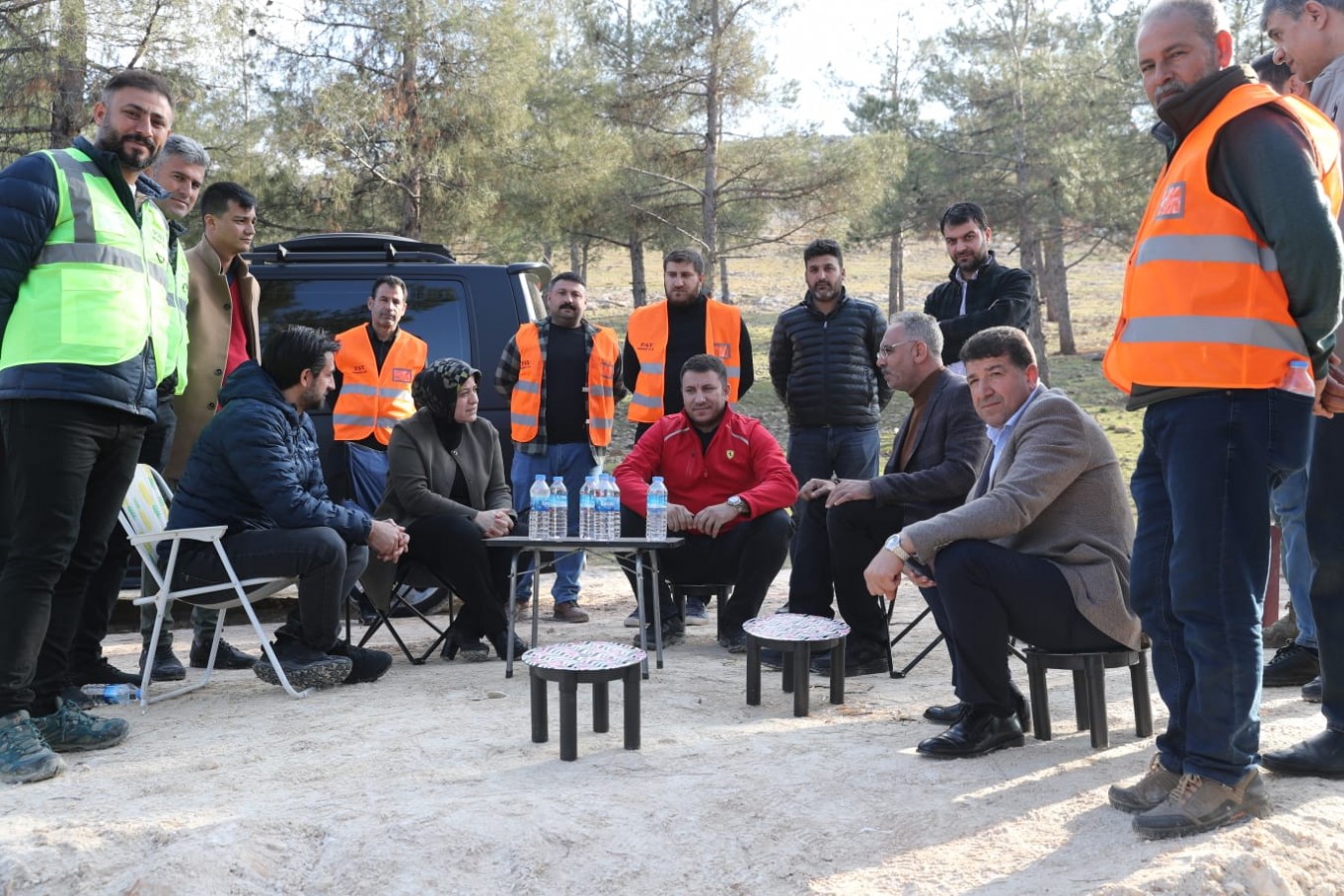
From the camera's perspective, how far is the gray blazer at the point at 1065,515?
145 inches

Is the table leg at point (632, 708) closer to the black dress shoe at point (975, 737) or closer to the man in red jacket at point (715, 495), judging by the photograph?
the black dress shoe at point (975, 737)

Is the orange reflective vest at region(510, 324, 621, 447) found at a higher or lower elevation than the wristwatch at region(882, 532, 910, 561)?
higher

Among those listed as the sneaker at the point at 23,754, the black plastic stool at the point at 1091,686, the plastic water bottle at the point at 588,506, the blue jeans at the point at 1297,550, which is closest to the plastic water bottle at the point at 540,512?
the plastic water bottle at the point at 588,506

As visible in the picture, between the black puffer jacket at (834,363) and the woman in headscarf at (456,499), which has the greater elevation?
the black puffer jacket at (834,363)

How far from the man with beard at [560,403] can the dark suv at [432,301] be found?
0.58ft

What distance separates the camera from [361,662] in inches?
196

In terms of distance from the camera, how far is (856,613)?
511 cm

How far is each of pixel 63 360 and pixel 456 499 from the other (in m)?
2.20

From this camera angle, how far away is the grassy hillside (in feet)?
53.2

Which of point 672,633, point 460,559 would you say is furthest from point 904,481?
point 460,559

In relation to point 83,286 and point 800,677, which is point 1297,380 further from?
point 83,286

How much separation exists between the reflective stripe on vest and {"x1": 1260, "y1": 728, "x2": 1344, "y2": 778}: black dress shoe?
11.5 feet

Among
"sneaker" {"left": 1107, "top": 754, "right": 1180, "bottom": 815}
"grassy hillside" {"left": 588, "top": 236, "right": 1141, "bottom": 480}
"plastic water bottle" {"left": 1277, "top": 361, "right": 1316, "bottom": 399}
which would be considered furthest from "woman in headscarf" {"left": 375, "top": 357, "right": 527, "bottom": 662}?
"grassy hillside" {"left": 588, "top": 236, "right": 1141, "bottom": 480}

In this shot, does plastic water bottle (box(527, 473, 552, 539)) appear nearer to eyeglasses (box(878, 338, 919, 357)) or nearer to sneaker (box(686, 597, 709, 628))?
sneaker (box(686, 597, 709, 628))
